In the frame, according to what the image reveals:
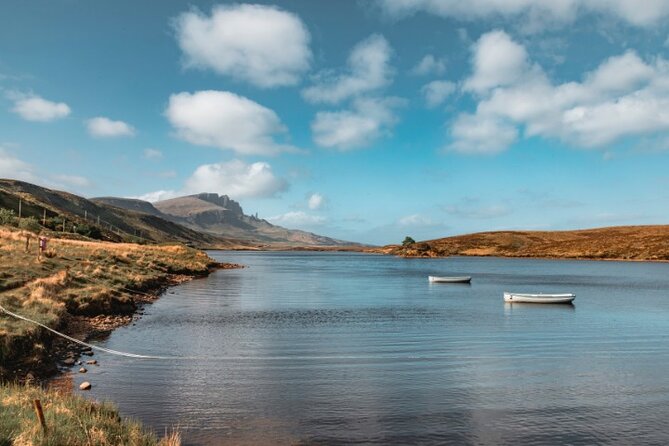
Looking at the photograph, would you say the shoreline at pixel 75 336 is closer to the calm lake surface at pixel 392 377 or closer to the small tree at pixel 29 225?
the calm lake surface at pixel 392 377

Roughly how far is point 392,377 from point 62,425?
14.4 metres

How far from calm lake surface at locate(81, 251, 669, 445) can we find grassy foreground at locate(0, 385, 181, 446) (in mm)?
2435

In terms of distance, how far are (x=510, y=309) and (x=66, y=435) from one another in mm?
46639

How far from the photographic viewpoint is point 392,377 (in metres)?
22.9

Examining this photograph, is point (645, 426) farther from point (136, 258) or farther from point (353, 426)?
point (136, 258)

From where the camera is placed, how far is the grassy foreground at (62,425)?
11.4 m

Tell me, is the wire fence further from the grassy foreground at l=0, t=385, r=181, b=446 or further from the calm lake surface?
the grassy foreground at l=0, t=385, r=181, b=446

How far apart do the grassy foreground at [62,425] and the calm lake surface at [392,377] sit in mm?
2435

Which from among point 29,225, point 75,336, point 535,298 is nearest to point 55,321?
point 75,336

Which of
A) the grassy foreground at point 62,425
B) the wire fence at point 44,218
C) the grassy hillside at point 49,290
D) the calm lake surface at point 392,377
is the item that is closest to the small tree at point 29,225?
the wire fence at point 44,218

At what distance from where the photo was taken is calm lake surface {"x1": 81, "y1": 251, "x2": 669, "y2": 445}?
1662 centimetres

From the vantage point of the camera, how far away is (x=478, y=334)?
35.3 meters

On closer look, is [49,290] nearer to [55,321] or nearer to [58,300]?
[58,300]

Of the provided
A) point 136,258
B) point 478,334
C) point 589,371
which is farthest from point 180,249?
point 589,371
